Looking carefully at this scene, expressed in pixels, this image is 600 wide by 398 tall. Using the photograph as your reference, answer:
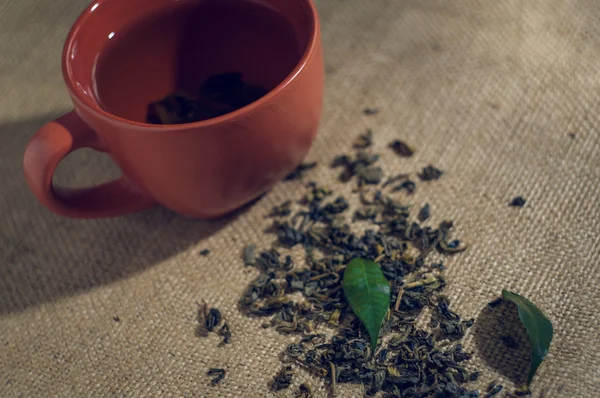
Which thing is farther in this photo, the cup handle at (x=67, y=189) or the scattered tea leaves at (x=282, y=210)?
the scattered tea leaves at (x=282, y=210)

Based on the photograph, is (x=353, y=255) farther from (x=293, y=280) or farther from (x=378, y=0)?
(x=378, y=0)

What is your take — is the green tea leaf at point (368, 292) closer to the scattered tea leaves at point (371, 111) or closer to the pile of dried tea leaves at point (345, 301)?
the pile of dried tea leaves at point (345, 301)

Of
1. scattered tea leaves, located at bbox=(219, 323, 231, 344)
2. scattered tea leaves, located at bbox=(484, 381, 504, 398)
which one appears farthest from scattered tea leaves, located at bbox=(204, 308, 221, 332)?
scattered tea leaves, located at bbox=(484, 381, 504, 398)

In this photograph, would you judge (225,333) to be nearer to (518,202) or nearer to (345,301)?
(345,301)

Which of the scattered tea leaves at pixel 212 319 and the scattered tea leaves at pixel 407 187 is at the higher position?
the scattered tea leaves at pixel 407 187

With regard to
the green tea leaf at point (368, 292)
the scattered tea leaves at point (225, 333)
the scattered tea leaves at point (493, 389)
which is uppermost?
the green tea leaf at point (368, 292)

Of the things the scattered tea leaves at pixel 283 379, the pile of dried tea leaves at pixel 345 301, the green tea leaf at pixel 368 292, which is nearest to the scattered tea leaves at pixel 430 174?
the pile of dried tea leaves at pixel 345 301
